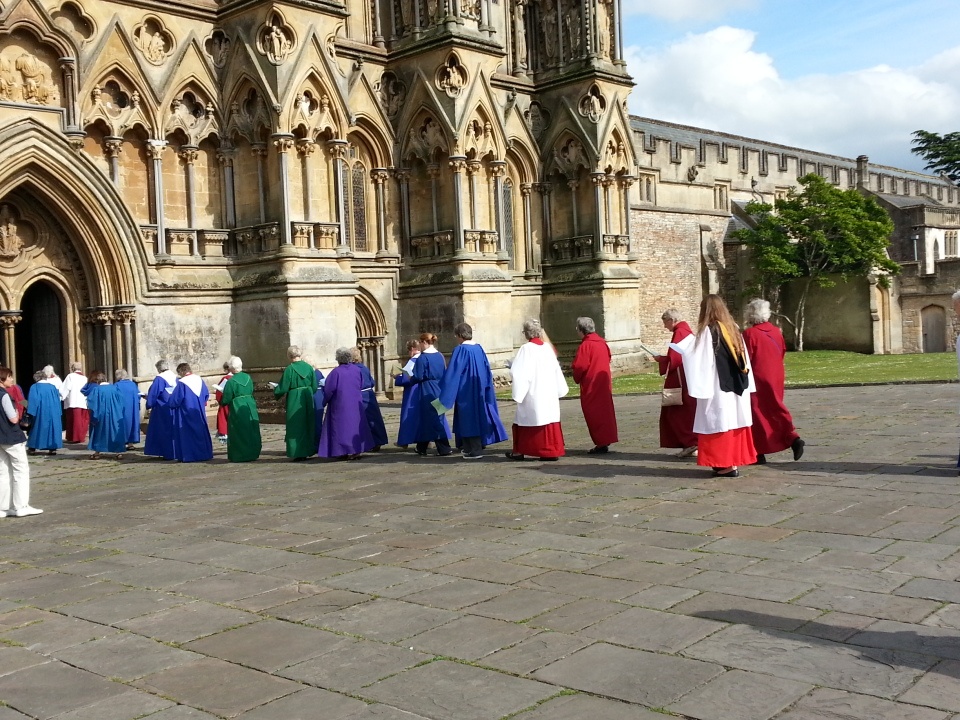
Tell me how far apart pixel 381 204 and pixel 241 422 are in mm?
10495

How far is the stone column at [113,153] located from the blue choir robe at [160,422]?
5.10 meters

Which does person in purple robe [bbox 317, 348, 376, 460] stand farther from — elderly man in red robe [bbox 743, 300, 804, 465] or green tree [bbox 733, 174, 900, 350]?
green tree [bbox 733, 174, 900, 350]

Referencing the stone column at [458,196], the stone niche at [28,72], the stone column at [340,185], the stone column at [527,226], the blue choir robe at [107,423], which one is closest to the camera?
the blue choir robe at [107,423]

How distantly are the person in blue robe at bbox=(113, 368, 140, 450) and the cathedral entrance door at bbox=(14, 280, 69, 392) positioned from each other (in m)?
2.83

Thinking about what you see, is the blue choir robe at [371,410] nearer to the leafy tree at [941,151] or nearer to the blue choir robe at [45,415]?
the blue choir robe at [45,415]

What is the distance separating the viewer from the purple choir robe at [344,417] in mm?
12750

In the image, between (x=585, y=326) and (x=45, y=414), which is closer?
(x=585, y=326)

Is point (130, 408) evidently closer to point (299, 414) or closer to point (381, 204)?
point (299, 414)

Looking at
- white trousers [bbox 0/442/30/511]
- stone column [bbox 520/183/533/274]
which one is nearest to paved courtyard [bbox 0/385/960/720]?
white trousers [bbox 0/442/30/511]

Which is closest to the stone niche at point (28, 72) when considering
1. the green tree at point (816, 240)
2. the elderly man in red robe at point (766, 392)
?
the elderly man in red robe at point (766, 392)

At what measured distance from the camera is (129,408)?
15.4 m

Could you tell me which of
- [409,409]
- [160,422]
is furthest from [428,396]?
[160,422]

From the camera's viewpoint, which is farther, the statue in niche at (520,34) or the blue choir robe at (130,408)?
the statue in niche at (520,34)

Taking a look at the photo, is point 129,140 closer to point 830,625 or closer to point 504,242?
point 504,242
